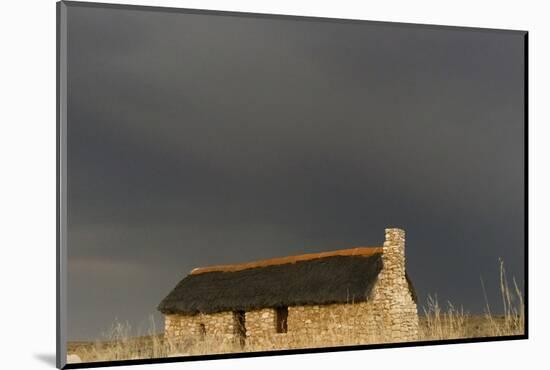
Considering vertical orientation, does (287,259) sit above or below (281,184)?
below

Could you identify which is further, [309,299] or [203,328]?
[309,299]

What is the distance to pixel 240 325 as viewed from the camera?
14680 millimetres

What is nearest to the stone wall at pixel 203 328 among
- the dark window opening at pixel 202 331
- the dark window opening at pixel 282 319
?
the dark window opening at pixel 202 331

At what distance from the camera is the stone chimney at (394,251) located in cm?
1520

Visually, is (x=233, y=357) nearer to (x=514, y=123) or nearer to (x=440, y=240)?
(x=440, y=240)

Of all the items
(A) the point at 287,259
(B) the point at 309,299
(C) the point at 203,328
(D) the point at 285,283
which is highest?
(A) the point at 287,259

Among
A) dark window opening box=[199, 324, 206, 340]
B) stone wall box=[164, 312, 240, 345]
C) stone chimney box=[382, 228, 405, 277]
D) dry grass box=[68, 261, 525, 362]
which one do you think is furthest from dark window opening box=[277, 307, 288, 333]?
stone chimney box=[382, 228, 405, 277]

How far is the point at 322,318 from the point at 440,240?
204 centimetres

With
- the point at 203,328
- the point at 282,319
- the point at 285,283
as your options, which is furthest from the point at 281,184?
the point at 203,328

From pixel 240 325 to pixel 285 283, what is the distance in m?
0.80

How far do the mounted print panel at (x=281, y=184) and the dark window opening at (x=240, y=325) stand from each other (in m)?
0.02

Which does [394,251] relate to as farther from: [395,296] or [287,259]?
[287,259]

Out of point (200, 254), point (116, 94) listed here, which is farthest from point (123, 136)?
point (200, 254)

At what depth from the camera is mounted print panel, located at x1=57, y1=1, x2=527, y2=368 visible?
533 inches
